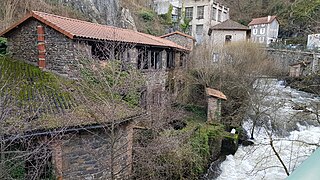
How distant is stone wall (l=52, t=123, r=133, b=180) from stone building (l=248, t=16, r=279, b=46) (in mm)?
40451

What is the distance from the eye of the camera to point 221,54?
20.4 m

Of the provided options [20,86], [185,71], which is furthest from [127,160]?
[185,71]

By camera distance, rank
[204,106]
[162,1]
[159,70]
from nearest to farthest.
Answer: [159,70] < [204,106] < [162,1]

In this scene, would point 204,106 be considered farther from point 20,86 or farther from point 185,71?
point 20,86

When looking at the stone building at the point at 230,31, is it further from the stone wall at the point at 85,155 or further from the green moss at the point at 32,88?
the stone wall at the point at 85,155

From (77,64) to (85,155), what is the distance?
376 cm

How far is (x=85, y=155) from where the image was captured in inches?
347

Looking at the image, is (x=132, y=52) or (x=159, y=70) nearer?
(x=132, y=52)

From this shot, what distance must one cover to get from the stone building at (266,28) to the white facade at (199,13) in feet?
23.0

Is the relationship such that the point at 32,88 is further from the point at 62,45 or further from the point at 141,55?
the point at 141,55

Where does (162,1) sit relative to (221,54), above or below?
above

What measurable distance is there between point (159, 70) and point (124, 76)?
4.64 meters

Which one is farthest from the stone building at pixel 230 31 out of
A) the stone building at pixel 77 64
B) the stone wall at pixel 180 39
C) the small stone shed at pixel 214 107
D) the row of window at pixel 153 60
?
the stone building at pixel 77 64

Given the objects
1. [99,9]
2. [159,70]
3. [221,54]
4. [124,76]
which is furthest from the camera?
[99,9]
